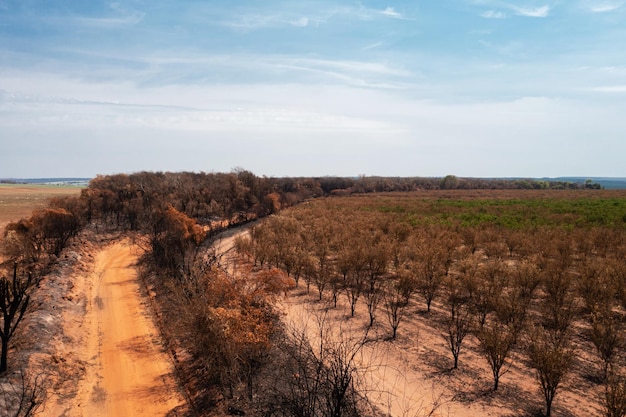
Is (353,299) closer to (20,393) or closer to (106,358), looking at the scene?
(106,358)

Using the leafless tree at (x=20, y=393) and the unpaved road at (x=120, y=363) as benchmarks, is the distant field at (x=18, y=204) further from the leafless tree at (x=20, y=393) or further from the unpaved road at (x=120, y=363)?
the leafless tree at (x=20, y=393)

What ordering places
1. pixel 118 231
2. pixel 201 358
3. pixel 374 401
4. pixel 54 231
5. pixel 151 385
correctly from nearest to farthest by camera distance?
pixel 374 401, pixel 151 385, pixel 201 358, pixel 54 231, pixel 118 231

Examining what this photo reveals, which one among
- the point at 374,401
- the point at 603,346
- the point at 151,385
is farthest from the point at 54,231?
the point at 603,346

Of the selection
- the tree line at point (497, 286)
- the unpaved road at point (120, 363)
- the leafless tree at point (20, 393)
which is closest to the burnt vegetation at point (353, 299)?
the tree line at point (497, 286)

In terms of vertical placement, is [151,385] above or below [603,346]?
below

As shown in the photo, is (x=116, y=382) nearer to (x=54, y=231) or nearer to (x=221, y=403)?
(x=221, y=403)

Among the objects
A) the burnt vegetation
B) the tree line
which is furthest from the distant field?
the tree line

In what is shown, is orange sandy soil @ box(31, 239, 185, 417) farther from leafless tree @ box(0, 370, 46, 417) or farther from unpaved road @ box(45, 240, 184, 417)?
leafless tree @ box(0, 370, 46, 417)
